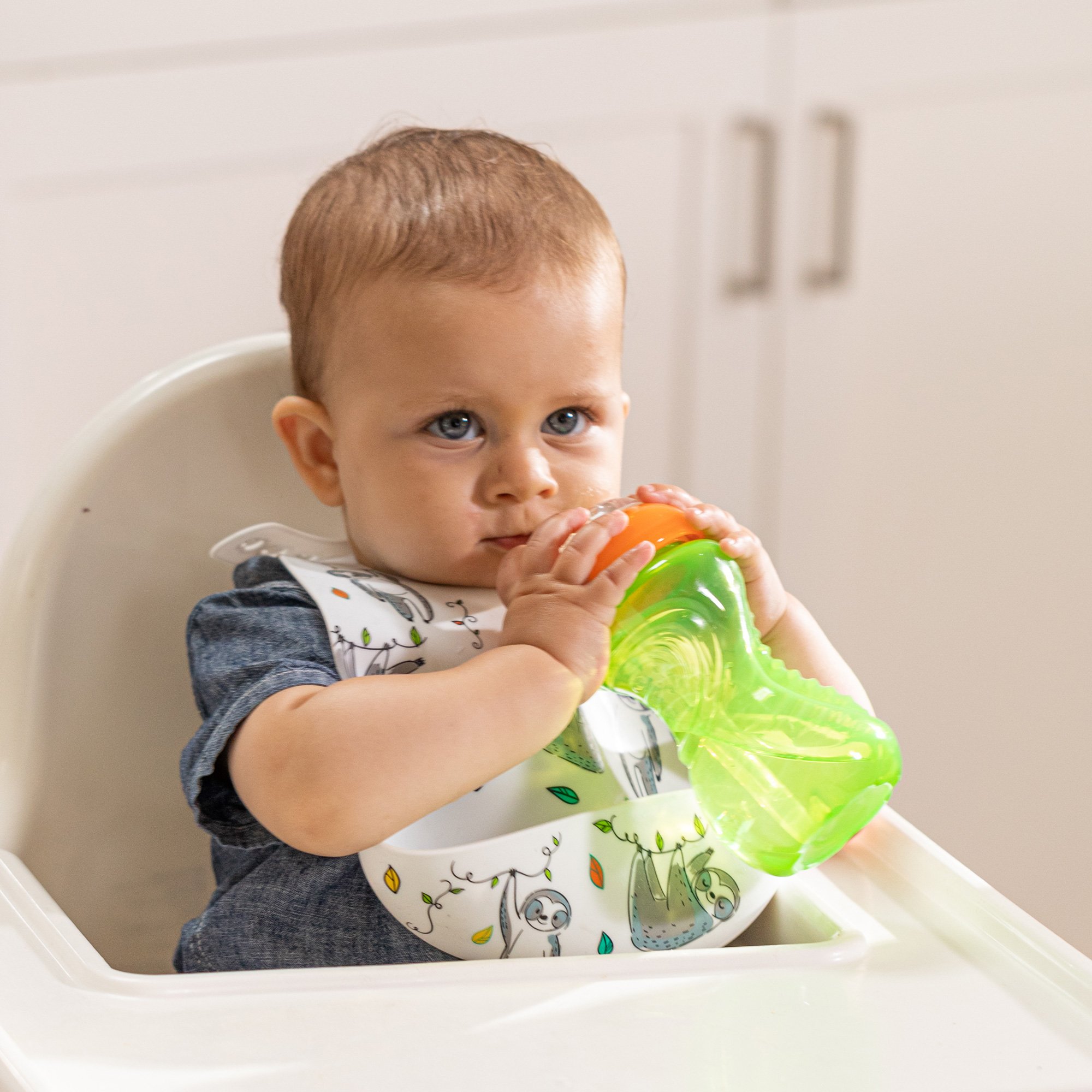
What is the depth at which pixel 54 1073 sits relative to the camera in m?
0.43

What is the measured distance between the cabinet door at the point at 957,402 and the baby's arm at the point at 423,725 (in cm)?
118

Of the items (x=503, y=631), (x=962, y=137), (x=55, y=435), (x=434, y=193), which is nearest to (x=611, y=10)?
(x=962, y=137)

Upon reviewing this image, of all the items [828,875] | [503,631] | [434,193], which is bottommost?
[828,875]

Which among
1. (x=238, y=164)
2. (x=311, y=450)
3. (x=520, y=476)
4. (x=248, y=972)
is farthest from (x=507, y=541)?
(x=238, y=164)

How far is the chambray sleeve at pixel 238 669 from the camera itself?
597mm

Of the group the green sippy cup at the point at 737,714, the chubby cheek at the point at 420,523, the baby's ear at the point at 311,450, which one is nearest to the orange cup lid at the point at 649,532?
the green sippy cup at the point at 737,714

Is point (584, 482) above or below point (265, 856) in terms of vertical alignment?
above

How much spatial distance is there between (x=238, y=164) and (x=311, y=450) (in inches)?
37.4

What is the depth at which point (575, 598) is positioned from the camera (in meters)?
0.58

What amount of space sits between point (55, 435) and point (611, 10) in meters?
0.86

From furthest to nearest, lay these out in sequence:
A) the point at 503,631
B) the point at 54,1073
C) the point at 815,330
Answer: the point at 815,330
the point at 503,631
the point at 54,1073

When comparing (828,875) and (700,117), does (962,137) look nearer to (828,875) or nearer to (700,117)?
(700,117)

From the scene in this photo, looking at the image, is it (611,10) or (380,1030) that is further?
(611,10)

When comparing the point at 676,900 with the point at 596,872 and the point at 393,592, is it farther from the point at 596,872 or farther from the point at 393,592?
the point at 393,592
